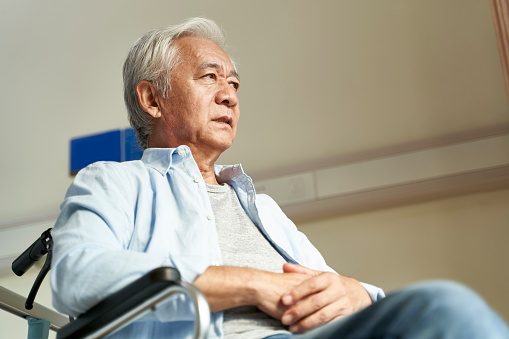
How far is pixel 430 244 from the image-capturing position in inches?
95.3

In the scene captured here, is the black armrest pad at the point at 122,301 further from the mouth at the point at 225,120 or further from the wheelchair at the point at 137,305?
the mouth at the point at 225,120

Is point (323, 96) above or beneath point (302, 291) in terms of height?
above

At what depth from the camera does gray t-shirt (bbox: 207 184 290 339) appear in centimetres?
125

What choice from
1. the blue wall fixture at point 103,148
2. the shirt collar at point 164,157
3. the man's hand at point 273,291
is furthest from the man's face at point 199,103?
the blue wall fixture at point 103,148

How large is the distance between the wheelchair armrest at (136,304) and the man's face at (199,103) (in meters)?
0.83

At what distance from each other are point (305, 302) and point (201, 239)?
293 millimetres

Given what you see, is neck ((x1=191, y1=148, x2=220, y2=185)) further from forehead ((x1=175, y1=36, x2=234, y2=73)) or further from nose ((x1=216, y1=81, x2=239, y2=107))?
forehead ((x1=175, y1=36, x2=234, y2=73))

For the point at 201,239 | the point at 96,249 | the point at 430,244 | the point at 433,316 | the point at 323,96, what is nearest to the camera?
the point at 433,316

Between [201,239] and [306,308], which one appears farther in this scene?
[201,239]

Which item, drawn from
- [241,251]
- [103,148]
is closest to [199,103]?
[241,251]

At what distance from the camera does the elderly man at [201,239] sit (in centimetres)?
81

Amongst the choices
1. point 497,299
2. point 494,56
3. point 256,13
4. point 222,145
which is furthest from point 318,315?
point 256,13

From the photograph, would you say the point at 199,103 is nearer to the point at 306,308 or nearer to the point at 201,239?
the point at 201,239

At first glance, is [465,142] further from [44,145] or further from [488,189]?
[44,145]
